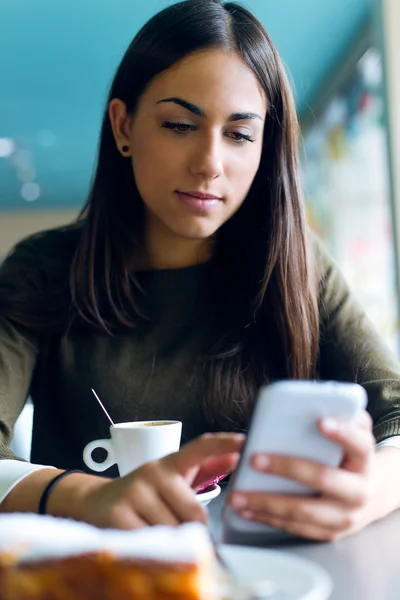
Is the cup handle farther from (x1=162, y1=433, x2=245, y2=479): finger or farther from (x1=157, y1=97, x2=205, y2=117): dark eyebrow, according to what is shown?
(x1=157, y1=97, x2=205, y2=117): dark eyebrow

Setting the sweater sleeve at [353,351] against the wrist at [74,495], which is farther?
the sweater sleeve at [353,351]

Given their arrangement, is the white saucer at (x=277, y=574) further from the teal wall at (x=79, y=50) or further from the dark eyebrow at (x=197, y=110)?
the teal wall at (x=79, y=50)

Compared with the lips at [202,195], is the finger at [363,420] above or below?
below

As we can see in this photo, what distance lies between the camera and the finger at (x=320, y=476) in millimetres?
630

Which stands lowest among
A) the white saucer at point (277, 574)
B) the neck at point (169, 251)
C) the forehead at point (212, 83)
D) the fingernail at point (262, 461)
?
the white saucer at point (277, 574)

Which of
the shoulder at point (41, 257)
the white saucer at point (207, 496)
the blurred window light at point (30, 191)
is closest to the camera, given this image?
the white saucer at point (207, 496)

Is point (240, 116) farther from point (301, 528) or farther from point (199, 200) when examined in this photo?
point (301, 528)

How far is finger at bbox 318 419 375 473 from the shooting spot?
2.04 ft

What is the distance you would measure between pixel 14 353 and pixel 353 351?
0.56 meters

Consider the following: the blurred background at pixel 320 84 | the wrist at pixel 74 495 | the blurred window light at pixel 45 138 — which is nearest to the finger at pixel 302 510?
the wrist at pixel 74 495

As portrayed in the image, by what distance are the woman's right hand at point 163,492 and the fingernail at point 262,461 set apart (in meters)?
0.04

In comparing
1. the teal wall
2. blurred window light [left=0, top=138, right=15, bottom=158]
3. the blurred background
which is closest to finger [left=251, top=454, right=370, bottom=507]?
the blurred background

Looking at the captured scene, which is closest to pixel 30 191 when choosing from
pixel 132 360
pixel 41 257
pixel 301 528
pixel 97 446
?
pixel 41 257

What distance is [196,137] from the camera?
3.79 feet
